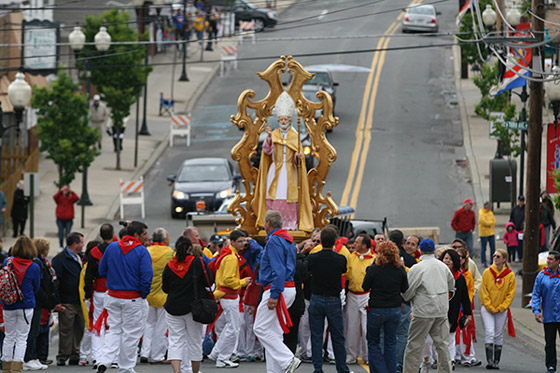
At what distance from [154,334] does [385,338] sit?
3.39 meters

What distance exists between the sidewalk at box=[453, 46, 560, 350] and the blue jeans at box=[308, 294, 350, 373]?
558 cm

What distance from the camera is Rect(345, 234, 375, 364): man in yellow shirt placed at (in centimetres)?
1451

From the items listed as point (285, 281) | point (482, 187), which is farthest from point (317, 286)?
point (482, 187)

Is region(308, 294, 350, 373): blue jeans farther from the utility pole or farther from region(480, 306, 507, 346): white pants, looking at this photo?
the utility pole

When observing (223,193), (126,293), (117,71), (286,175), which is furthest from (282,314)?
(117,71)

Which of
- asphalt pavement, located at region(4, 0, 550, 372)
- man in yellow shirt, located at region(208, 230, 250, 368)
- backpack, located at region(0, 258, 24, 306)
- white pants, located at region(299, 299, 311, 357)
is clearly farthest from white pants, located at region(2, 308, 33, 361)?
asphalt pavement, located at region(4, 0, 550, 372)

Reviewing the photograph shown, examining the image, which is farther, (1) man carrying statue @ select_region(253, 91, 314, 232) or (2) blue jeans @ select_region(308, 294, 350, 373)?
(1) man carrying statue @ select_region(253, 91, 314, 232)

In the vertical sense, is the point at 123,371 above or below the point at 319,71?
below

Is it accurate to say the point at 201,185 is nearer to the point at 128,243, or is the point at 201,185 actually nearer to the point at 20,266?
the point at 20,266

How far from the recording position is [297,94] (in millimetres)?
19734

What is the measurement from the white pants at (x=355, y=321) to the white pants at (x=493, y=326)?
184 centimetres

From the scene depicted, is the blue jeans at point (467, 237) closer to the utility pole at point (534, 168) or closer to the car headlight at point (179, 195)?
the utility pole at point (534, 168)

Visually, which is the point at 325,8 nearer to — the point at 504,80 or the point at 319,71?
the point at 319,71

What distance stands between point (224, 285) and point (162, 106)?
99.1 ft
